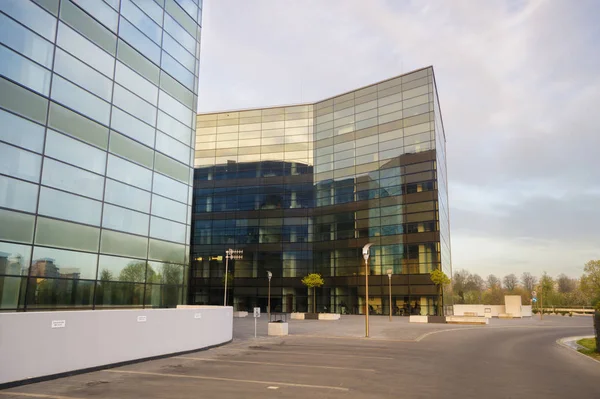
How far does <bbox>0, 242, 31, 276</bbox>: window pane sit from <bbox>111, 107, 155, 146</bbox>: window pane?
8182mm

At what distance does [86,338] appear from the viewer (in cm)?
1396

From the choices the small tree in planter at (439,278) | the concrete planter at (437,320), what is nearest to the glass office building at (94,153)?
the concrete planter at (437,320)

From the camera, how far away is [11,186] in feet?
58.3

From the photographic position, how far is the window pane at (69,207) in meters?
19.3

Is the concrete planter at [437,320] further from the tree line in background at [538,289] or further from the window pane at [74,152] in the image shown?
the window pane at [74,152]

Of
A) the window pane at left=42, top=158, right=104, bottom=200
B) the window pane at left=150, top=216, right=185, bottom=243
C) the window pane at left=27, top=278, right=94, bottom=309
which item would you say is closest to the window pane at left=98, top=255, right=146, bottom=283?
the window pane at left=27, top=278, right=94, bottom=309

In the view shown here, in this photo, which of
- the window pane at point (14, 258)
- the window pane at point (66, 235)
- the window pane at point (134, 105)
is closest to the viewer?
the window pane at point (14, 258)

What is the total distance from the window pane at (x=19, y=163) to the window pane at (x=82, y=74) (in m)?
4.47

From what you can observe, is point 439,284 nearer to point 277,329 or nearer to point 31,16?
point 277,329

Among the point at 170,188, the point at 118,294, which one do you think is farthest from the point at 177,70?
the point at 118,294

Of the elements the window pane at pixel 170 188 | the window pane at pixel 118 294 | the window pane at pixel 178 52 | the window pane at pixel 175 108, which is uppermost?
the window pane at pixel 178 52

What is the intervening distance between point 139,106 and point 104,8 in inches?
211

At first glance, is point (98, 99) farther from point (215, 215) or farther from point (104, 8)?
point (215, 215)

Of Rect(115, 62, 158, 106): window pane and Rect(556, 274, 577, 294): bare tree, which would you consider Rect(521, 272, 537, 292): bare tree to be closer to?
Rect(556, 274, 577, 294): bare tree
